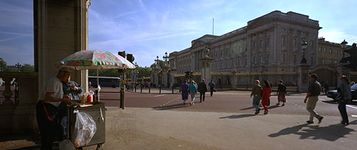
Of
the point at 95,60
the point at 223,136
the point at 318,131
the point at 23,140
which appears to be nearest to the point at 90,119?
the point at 95,60

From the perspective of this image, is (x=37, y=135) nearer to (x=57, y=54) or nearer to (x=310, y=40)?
(x=57, y=54)

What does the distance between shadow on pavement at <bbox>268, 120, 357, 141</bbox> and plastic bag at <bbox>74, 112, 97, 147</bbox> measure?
16.5 ft

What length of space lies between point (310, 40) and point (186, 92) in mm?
75565

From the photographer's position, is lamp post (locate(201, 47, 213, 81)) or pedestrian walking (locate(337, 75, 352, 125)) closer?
pedestrian walking (locate(337, 75, 352, 125))

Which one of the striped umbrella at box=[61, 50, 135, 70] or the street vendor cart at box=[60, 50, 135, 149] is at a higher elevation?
the striped umbrella at box=[61, 50, 135, 70]

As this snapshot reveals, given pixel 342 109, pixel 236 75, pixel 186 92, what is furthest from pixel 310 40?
pixel 342 109

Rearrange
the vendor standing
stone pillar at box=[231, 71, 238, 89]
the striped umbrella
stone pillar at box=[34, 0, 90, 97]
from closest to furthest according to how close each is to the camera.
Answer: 1. the vendor standing
2. the striped umbrella
3. stone pillar at box=[34, 0, 90, 97]
4. stone pillar at box=[231, 71, 238, 89]

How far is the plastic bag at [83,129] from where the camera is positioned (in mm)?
5824

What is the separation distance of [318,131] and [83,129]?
23.3 ft

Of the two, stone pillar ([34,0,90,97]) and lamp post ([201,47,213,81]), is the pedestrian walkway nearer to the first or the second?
stone pillar ([34,0,90,97])

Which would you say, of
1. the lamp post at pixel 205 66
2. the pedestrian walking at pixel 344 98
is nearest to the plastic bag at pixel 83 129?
the pedestrian walking at pixel 344 98

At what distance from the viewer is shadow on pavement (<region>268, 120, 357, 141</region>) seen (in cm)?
891

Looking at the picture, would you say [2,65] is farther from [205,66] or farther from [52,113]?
[205,66]

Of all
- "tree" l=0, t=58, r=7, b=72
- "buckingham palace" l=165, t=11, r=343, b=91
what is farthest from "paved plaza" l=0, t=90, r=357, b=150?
"buckingham palace" l=165, t=11, r=343, b=91
